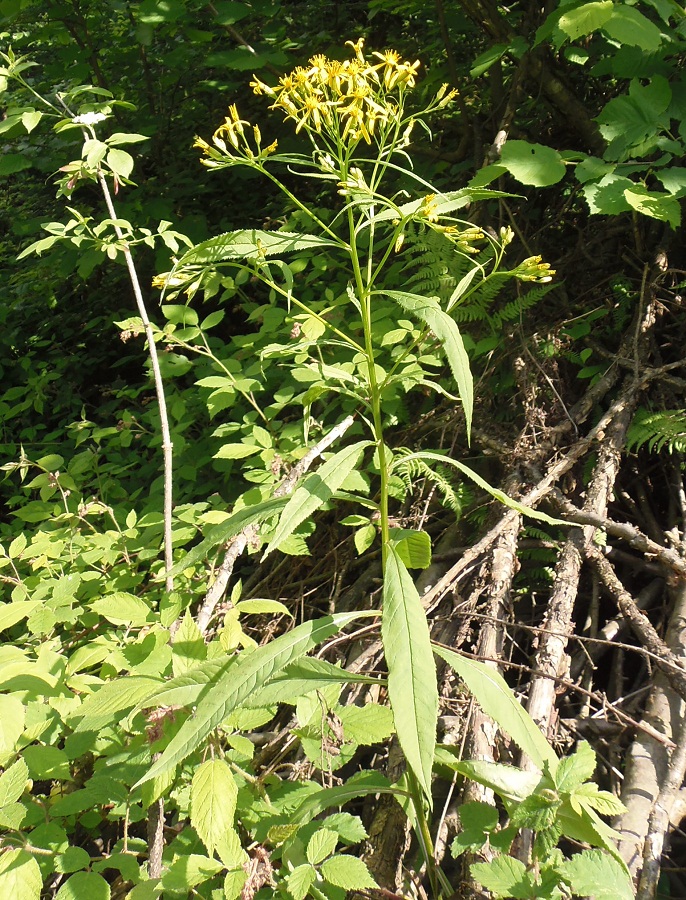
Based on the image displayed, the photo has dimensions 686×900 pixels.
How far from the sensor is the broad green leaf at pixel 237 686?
Result: 99cm

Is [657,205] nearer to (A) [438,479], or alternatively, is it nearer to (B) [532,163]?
(B) [532,163]

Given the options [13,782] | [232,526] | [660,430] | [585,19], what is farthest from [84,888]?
[585,19]

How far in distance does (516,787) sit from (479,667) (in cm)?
22

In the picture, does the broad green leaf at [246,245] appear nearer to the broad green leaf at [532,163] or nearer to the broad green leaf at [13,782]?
the broad green leaf at [13,782]

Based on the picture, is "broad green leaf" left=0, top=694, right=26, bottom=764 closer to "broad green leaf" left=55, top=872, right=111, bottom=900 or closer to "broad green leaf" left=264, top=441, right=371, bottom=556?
"broad green leaf" left=55, top=872, right=111, bottom=900

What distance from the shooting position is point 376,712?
137cm

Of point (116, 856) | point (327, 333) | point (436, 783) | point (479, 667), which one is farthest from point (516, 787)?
point (327, 333)

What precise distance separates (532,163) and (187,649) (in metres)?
1.91

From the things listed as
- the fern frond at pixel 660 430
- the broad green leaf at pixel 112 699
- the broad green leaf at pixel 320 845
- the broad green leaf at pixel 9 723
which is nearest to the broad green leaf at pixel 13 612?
the broad green leaf at pixel 9 723

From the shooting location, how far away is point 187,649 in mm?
1380

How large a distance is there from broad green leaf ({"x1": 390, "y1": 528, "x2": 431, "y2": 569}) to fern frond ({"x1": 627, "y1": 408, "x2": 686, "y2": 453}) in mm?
969

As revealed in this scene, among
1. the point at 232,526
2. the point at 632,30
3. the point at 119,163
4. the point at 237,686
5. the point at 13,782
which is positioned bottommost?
the point at 13,782

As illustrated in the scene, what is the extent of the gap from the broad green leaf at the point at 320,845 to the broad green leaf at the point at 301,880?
15 millimetres

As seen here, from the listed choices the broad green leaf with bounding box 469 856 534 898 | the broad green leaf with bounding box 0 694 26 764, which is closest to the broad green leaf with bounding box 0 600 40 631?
the broad green leaf with bounding box 0 694 26 764
